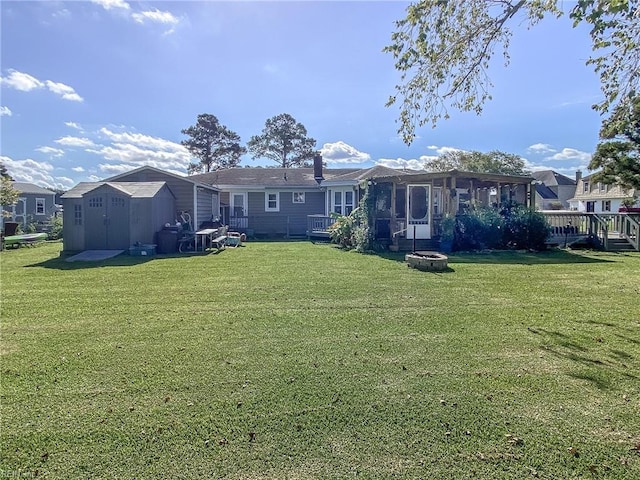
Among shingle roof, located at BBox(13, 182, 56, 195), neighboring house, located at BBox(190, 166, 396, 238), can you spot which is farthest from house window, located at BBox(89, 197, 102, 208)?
shingle roof, located at BBox(13, 182, 56, 195)

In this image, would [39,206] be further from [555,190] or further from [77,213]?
[555,190]

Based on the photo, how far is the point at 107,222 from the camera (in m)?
13.2

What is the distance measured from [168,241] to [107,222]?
2.12m

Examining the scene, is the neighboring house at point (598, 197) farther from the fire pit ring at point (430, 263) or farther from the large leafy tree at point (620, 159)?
the fire pit ring at point (430, 263)

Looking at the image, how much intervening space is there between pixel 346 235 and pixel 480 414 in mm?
12169

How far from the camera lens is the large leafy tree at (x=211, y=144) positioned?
139ft

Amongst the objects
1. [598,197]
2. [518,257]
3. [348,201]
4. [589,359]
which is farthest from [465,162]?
[589,359]

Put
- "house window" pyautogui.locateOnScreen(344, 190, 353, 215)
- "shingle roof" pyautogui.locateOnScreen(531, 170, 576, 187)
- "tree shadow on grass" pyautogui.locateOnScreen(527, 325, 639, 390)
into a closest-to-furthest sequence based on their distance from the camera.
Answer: "tree shadow on grass" pyautogui.locateOnScreen(527, 325, 639, 390), "house window" pyautogui.locateOnScreen(344, 190, 353, 215), "shingle roof" pyautogui.locateOnScreen(531, 170, 576, 187)

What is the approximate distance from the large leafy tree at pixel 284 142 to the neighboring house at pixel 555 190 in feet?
111

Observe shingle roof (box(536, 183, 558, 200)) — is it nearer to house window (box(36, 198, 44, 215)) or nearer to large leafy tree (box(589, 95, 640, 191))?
large leafy tree (box(589, 95, 640, 191))

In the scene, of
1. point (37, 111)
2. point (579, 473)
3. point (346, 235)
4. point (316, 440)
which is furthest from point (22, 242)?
point (579, 473)

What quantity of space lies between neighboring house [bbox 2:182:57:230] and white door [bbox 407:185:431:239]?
30667mm

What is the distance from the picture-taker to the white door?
45.1ft

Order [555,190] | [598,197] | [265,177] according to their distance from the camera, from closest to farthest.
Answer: [265,177] → [598,197] → [555,190]
